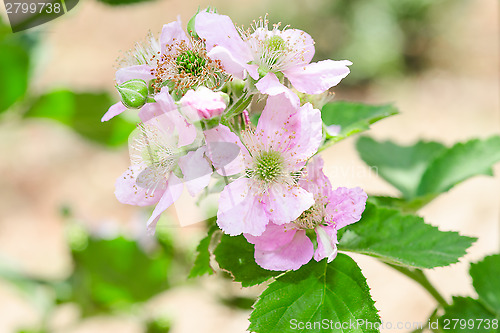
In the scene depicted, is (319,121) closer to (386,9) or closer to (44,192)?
(44,192)

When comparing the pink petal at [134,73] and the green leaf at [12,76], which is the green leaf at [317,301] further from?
the green leaf at [12,76]

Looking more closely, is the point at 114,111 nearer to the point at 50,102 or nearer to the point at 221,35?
the point at 221,35

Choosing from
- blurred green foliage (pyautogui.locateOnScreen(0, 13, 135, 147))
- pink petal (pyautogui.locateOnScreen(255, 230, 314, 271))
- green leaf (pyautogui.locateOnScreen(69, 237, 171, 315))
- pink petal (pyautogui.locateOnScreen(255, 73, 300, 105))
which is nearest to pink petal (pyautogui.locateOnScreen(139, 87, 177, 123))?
pink petal (pyautogui.locateOnScreen(255, 73, 300, 105))

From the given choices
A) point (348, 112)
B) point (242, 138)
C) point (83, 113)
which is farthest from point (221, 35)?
point (83, 113)

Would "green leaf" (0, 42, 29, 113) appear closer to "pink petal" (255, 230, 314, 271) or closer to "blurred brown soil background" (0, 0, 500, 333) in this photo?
"blurred brown soil background" (0, 0, 500, 333)

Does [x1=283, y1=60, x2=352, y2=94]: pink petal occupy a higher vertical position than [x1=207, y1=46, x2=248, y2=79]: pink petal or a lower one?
lower

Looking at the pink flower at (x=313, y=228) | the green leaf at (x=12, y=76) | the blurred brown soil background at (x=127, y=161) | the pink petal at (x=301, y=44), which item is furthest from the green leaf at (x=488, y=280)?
the green leaf at (x=12, y=76)

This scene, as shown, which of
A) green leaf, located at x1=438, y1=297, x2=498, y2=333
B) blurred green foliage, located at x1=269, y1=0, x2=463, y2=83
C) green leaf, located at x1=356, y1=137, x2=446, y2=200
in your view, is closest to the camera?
green leaf, located at x1=438, y1=297, x2=498, y2=333
